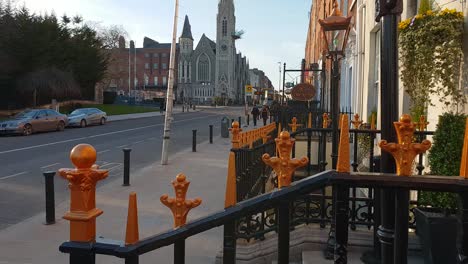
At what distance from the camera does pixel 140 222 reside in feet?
22.9

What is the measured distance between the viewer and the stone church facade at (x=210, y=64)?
116500mm

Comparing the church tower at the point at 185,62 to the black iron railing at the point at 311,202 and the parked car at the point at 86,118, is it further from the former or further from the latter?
the black iron railing at the point at 311,202

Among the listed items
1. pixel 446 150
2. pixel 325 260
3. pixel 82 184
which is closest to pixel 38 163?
pixel 325 260

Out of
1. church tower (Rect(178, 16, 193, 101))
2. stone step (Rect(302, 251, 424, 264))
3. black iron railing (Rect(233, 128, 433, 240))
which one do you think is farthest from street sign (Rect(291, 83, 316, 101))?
church tower (Rect(178, 16, 193, 101))

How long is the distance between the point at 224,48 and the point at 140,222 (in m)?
112

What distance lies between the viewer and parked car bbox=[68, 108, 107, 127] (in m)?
30.7

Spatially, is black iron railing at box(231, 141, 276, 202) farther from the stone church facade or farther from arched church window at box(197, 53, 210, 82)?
arched church window at box(197, 53, 210, 82)

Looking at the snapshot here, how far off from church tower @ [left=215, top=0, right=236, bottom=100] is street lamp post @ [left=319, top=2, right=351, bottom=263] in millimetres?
108324

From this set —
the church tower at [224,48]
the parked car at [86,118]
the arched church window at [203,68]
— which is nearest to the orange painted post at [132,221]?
the parked car at [86,118]

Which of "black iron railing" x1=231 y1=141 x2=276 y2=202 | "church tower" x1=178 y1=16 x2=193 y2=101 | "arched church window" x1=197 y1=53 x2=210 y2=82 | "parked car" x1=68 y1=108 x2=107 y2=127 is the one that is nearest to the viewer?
"black iron railing" x1=231 y1=141 x2=276 y2=202

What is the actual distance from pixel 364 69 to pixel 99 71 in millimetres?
43990

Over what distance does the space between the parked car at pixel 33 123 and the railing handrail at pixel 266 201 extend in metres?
24.2

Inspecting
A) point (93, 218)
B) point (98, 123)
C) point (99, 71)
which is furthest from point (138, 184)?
point (99, 71)

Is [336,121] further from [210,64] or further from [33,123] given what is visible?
[210,64]
